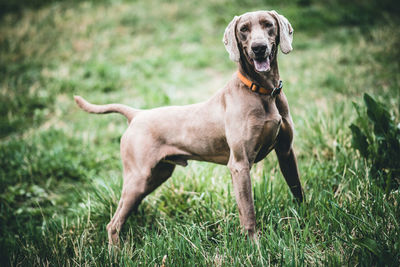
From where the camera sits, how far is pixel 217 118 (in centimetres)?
259

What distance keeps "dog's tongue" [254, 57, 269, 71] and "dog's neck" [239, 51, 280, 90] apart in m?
0.18

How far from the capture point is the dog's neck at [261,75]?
2.43 meters

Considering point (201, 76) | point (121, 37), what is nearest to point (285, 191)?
point (201, 76)

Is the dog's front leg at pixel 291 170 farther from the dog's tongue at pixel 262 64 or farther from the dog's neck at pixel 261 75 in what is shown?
the dog's tongue at pixel 262 64

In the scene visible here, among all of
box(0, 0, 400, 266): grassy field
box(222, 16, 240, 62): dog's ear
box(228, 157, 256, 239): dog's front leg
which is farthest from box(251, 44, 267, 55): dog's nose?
box(0, 0, 400, 266): grassy field

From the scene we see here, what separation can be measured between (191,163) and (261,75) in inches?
71.6

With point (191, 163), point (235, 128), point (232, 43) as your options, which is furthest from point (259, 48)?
point (191, 163)

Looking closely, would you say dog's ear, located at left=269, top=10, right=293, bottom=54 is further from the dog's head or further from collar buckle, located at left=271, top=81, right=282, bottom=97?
collar buckle, located at left=271, top=81, right=282, bottom=97

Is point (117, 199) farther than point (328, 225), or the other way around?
point (117, 199)

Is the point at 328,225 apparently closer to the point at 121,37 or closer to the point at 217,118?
the point at 217,118

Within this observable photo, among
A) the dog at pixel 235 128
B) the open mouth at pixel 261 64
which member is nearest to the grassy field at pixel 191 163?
the dog at pixel 235 128

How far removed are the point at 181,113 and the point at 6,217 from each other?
2518mm

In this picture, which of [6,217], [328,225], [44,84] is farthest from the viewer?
[44,84]

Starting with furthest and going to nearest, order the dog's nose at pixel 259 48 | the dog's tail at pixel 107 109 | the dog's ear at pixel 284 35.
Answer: the dog's tail at pixel 107 109
the dog's ear at pixel 284 35
the dog's nose at pixel 259 48
